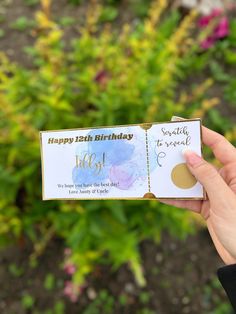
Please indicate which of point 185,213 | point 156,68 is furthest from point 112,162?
point 156,68

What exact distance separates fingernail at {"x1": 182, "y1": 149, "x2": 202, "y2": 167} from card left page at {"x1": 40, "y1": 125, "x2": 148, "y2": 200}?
0.13 metres

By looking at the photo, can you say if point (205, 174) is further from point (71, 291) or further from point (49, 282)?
point (49, 282)

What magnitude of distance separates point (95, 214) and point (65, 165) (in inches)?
29.3

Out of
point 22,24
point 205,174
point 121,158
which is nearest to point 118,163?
point 121,158

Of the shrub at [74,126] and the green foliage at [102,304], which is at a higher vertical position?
the shrub at [74,126]

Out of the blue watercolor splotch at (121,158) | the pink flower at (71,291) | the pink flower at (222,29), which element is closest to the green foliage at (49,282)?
the pink flower at (71,291)

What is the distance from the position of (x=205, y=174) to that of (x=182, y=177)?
8 centimetres

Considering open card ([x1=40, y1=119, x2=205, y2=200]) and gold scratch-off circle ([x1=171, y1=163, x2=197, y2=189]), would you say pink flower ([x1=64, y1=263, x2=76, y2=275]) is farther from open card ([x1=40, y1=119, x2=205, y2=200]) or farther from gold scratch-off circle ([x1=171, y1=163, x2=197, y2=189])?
gold scratch-off circle ([x1=171, y1=163, x2=197, y2=189])

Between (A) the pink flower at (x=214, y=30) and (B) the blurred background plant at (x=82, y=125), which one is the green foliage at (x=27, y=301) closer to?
(B) the blurred background plant at (x=82, y=125)

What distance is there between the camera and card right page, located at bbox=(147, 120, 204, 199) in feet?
3.18

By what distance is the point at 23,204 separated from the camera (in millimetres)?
2020

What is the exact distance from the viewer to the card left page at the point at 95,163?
1003 mm

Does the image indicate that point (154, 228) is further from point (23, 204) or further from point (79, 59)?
point (79, 59)

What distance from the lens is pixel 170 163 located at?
1.00 metres
